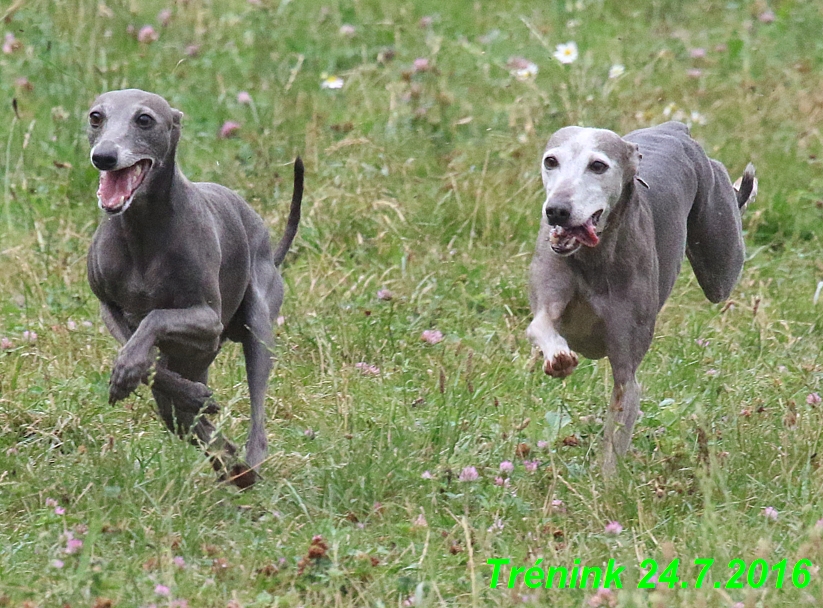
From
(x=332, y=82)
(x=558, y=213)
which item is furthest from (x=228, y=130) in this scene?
(x=558, y=213)

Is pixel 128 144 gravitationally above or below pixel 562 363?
above

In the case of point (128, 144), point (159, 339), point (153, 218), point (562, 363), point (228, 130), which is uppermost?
point (128, 144)

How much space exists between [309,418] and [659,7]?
5.50m

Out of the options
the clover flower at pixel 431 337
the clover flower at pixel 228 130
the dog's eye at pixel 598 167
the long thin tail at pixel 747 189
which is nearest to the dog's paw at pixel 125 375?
the dog's eye at pixel 598 167

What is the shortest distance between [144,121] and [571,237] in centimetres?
127

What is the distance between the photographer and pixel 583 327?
458 centimetres

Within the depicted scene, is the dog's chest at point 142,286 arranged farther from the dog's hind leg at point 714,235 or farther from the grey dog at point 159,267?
the dog's hind leg at point 714,235

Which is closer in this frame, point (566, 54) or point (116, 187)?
point (116, 187)

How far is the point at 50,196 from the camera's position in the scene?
22.1 ft

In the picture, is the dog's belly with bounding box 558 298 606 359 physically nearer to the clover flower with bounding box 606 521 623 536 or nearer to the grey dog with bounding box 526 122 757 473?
the grey dog with bounding box 526 122 757 473

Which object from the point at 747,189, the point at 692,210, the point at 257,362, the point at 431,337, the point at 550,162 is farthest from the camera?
the point at 747,189

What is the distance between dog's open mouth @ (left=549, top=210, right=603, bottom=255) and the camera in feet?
13.6

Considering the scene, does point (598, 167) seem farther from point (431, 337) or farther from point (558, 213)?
point (431, 337)

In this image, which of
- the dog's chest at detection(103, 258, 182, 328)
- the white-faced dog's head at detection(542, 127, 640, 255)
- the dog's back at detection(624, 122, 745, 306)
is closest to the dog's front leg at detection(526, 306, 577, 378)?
the white-faced dog's head at detection(542, 127, 640, 255)
